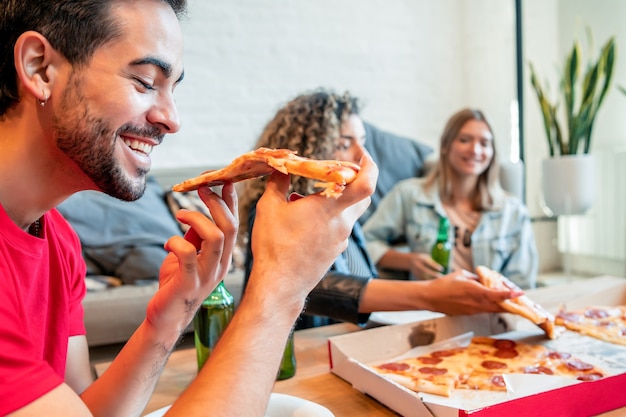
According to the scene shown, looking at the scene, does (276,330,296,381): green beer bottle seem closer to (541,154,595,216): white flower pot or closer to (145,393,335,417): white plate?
(145,393,335,417): white plate

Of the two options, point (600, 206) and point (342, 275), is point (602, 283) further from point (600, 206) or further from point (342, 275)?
point (600, 206)

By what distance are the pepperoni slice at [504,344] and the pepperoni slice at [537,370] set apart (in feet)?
0.36

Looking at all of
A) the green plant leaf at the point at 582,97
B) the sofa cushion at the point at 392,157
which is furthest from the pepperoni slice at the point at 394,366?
the green plant leaf at the point at 582,97

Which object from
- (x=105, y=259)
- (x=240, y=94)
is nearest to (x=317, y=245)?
(x=105, y=259)

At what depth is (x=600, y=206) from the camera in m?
4.49

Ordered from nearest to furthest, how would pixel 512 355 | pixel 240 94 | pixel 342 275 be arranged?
pixel 512 355 → pixel 342 275 → pixel 240 94

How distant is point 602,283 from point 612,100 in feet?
9.76

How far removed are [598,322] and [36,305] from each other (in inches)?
50.4

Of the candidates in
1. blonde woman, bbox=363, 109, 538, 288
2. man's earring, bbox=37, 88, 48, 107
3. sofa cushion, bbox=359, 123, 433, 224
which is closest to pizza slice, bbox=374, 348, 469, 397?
man's earring, bbox=37, 88, 48, 107

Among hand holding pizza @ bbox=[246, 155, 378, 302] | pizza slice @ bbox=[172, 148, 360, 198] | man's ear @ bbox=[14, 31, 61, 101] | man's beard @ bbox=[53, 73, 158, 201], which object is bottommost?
hand holding pizza @ bbox=[246, 155, 378, 302]

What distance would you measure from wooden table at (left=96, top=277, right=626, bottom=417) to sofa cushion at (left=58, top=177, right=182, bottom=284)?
1.56 metres

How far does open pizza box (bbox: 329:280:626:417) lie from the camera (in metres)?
0.96

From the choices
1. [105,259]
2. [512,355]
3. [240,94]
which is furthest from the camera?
[240,94]

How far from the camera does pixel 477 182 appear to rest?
305 cm
